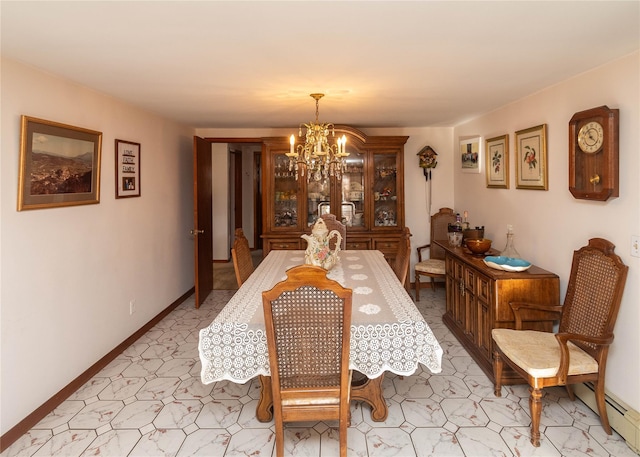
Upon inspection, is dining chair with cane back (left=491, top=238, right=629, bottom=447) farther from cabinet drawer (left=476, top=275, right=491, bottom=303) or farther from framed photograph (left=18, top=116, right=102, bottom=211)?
framed photograph (left=18, top=116, right=102, bottom=211)

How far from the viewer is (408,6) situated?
1.58 metres

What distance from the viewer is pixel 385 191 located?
4949 mm

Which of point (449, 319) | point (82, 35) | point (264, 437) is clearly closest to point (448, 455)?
point (264, 437)

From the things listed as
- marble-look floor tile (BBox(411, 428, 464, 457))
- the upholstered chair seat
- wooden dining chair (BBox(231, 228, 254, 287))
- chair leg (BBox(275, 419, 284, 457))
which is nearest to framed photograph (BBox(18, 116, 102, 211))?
wooden dining chair (BBox(231, 228, 254, 287))

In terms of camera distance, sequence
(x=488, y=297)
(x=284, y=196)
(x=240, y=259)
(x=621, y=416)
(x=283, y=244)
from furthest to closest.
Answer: (x=284, y=196) → (x=283, y=244) → (x=240, y=259) → (x=488, y=297) → (x=621, y=416)

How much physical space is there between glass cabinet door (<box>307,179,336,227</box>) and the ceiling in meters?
1.77

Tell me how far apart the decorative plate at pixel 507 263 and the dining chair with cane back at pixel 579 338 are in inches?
15.2

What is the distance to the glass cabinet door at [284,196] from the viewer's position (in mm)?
4891

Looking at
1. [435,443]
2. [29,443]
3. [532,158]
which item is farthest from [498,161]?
[29,443]

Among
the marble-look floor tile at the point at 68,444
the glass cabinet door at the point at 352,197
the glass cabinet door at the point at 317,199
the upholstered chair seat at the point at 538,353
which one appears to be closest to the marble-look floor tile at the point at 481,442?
the upholstered chair seat at the point at 538,353

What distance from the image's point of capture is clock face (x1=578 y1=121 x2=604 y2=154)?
232 cm

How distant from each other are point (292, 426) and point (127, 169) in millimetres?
2633

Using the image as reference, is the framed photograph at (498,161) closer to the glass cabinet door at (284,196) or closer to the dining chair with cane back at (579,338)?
the dining chair with cane back at (579,338)

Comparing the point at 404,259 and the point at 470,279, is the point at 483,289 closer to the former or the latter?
the point at 470,279
